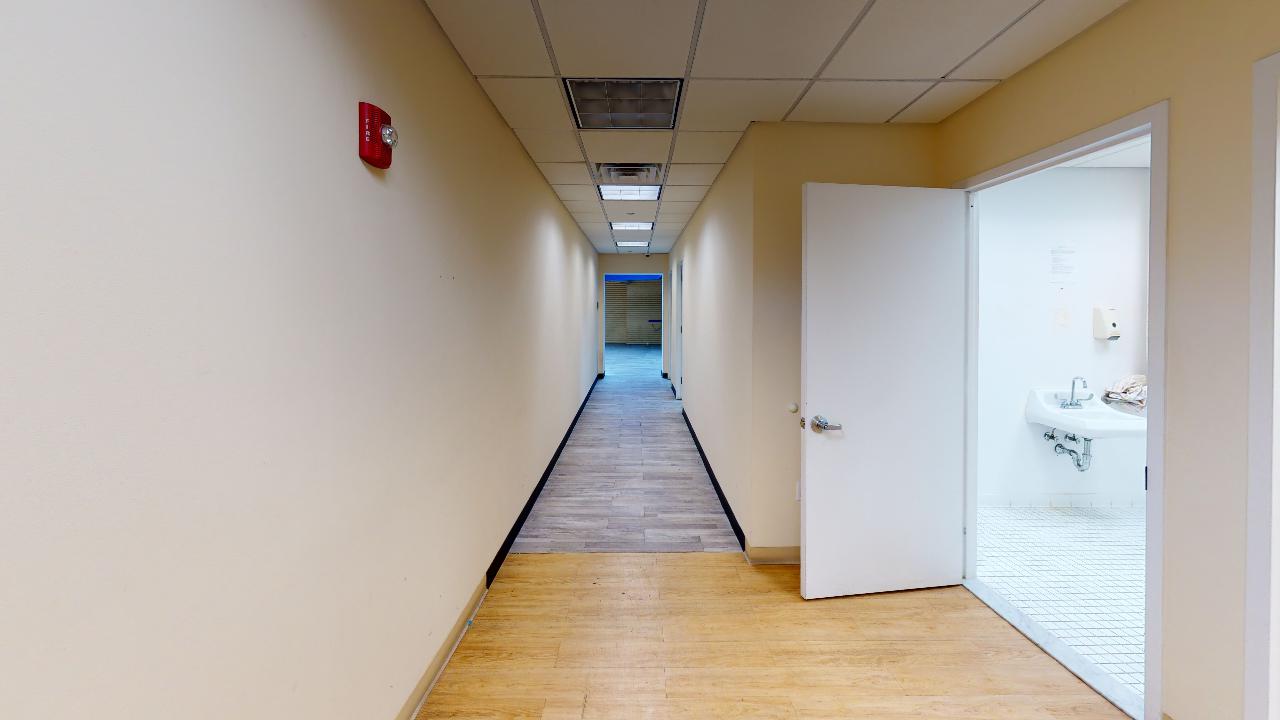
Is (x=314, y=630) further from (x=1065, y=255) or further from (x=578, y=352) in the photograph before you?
(x=578, y=352)

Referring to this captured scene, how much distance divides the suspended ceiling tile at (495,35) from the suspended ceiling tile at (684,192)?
2.11 m

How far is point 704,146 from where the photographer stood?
3168 mm

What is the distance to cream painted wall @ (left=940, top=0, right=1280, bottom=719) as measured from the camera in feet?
4.78

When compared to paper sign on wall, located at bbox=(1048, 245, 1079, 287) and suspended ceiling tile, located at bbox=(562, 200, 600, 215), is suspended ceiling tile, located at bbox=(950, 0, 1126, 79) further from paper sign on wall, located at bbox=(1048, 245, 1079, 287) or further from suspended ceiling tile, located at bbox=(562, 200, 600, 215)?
suspended ceiling tile, located at bbox=(562, 200, 600, 215)

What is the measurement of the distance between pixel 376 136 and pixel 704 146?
2172 mm

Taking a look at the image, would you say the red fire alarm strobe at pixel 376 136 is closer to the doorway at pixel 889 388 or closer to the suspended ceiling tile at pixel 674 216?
the doorway at pixel 889 388

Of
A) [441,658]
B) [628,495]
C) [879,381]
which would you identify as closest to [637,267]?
[628,495]

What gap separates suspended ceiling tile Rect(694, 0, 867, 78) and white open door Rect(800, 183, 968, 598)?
564 mm

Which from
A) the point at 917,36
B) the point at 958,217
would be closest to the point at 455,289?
the point at 917,36

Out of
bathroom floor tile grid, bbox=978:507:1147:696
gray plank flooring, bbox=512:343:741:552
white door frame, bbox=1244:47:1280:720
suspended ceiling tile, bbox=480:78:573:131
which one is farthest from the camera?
gray plank flooring, bbox=512:343:741:552

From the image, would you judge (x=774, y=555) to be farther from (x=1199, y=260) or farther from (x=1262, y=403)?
(x=1199, y=260)

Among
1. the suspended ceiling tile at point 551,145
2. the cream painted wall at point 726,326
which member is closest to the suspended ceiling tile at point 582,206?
the cream painted wall at point 726,326

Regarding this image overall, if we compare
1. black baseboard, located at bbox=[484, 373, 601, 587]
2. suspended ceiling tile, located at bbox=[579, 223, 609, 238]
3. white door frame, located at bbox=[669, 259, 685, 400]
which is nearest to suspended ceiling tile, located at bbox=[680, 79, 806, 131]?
black baseboard, located at bbox=[484, 373, 601, 587]

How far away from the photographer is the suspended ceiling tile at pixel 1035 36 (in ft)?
5.77
